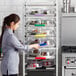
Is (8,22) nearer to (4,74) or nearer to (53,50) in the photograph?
(4,74)

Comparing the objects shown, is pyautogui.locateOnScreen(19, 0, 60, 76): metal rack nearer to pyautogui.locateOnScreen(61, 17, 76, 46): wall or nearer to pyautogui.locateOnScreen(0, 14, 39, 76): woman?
pyautogui.locateOnScreen(61, 17, 76, 46): wall

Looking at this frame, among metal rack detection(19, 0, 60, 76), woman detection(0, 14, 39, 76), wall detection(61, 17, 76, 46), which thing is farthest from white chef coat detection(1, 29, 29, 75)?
wall detection(61, 17, 76, 46)

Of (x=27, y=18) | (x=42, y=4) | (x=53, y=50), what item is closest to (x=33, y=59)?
(x=53, y=50)

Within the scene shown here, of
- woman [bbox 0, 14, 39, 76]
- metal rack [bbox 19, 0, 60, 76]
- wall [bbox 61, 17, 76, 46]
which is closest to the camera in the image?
woman [bbox 0, 14, 39, 76]

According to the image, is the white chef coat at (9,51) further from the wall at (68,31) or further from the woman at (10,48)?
the wall at (68,31)

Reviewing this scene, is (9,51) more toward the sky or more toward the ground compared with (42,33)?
more toward the ground

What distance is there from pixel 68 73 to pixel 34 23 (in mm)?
1175

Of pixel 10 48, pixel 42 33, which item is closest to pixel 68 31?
pixel 42 33

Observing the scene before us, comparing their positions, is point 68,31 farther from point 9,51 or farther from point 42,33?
point 9,51

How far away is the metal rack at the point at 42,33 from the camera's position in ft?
15.6

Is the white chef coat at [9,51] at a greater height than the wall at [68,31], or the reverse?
the wall at [68,31]

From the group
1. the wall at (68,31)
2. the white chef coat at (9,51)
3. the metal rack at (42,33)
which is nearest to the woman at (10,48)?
the white chef coat at (9,51)

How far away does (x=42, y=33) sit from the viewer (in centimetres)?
480

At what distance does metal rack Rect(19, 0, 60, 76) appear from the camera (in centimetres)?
475
